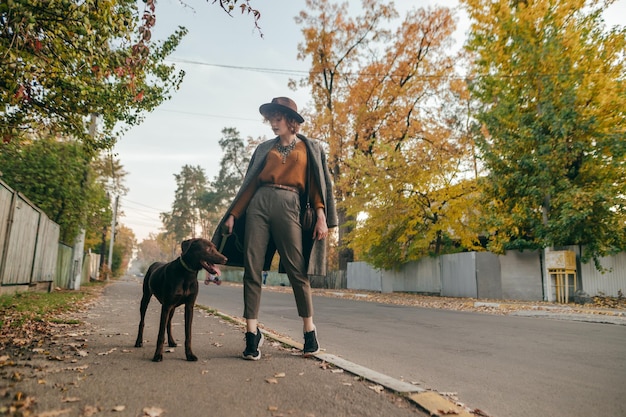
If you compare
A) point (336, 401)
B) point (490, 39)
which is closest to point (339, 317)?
point (336, 401)

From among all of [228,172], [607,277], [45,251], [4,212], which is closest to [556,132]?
[607,277]

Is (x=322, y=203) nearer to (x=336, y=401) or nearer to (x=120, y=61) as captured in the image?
(x=336, y=401)

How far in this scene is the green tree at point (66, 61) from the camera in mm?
3881

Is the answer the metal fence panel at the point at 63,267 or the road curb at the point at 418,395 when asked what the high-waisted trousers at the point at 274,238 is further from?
the metal fence panel at the point at 63,267

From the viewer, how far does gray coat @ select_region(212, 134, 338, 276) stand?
173 inches

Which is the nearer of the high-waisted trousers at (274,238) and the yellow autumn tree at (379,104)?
the high-waisted trousers at (274,238)

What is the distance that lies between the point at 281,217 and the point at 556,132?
14.1 metres

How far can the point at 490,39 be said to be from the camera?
60.5ft

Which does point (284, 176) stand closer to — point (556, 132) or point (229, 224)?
point (229, 224)

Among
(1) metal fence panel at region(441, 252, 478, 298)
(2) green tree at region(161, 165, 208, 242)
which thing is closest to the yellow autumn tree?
(1) metal fence panel at region(441, 252, 478, 298)

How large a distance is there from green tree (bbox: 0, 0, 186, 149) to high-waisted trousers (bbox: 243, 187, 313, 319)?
1458 millimetres

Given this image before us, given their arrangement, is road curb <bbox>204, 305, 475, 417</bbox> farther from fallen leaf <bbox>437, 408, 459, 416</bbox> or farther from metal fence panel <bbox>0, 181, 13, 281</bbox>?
metal fence panel <bbox>0, 181, 13, 281</bbox>

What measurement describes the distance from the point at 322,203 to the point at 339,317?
17.6 ft

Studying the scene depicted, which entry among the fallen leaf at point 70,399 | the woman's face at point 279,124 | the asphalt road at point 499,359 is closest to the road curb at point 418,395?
the asphalt road at point 499,359
